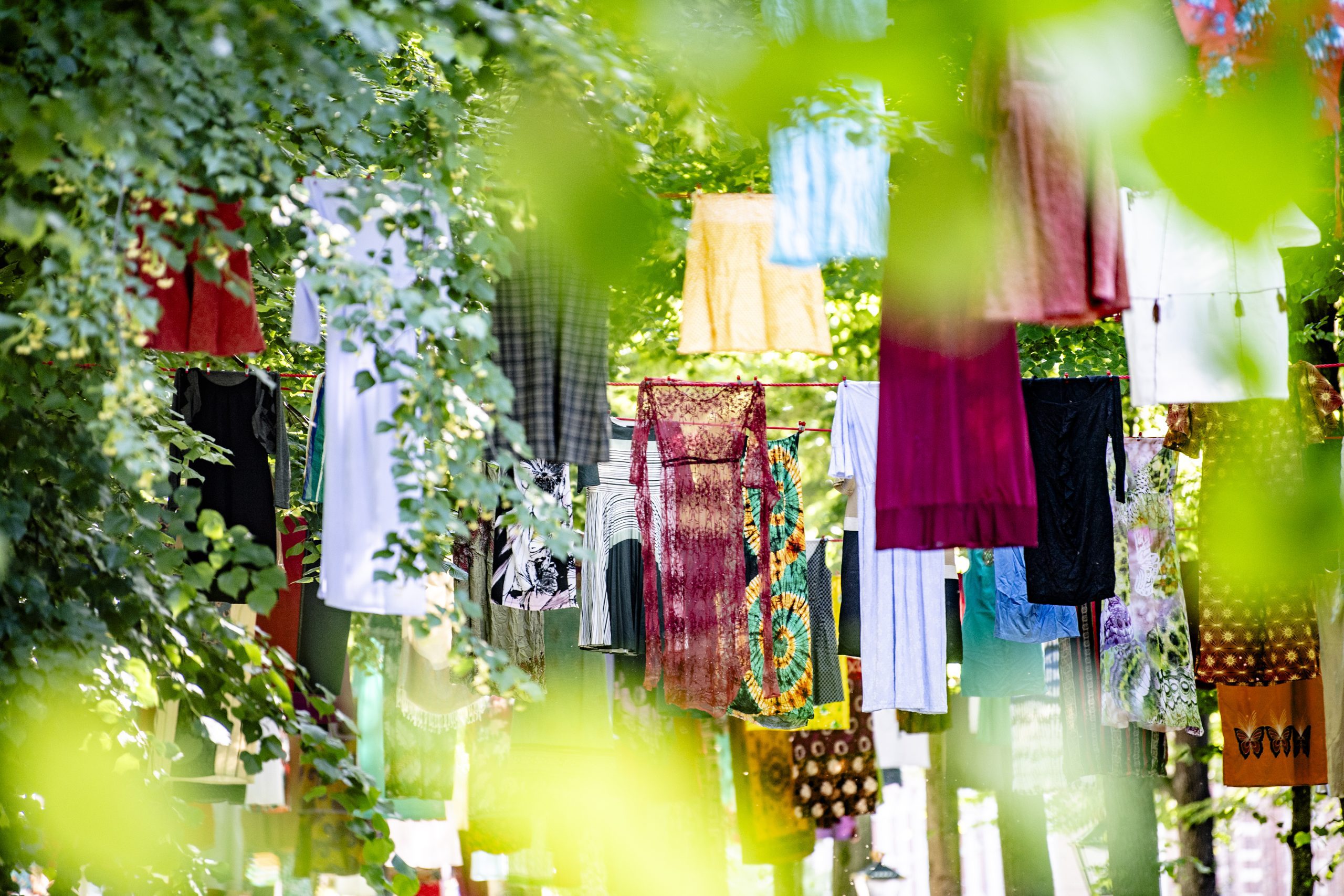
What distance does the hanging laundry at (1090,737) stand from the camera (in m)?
5.50

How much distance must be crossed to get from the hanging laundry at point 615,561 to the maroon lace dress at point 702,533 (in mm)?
87

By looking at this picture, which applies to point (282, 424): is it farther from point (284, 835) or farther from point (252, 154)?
point (284, 835)

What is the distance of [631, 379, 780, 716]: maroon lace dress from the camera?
4855 millimetres

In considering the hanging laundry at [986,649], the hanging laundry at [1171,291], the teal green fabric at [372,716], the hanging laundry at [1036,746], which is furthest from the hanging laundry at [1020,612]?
the teal green fabric at [372,716]

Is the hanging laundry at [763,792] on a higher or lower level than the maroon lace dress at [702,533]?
lower

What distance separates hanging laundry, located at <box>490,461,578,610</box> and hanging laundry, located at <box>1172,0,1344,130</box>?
2642mm

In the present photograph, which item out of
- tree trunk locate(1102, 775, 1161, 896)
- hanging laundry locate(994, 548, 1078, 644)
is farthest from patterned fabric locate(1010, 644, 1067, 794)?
tree trunk locate(1102, 775, 1161, 896)

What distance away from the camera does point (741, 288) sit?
4312mm

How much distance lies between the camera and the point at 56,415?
9.32ft

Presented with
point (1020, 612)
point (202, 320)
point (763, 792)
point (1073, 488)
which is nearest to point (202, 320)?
point (202, 320)

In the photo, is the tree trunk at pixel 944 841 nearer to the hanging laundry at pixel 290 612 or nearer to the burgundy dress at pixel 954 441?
the hanging laundry at pixel 290 612

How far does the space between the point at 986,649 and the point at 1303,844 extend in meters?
3.00

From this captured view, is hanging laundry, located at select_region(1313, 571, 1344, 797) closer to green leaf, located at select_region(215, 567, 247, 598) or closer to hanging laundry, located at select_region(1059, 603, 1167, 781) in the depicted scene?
hanging laundry, located at select_region(1059, 603, 1167, 781)

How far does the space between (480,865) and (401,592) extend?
4.26 metres
